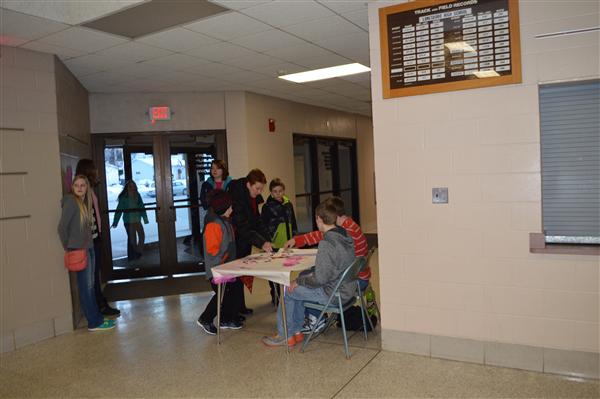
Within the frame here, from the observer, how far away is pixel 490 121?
3295 millimetres

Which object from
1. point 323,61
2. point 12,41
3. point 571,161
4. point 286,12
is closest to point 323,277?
point 571,161

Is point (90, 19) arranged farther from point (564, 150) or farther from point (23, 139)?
point (564, 150)

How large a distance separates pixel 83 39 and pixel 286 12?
180 centimetres

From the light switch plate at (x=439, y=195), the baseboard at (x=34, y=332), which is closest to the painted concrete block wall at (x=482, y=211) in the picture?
the light switch plate at (x=439, y=195)

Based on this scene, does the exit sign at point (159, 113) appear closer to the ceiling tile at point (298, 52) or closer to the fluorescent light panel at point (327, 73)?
the fluorescent light panel at point (327, 73)

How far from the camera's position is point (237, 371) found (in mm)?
3484

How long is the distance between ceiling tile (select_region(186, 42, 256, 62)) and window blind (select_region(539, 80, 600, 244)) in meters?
2.75

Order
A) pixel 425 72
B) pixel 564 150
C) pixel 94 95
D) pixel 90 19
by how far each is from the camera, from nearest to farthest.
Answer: pixel 564 150, pixel 425 72, pixel 90 19, pixel 94 95

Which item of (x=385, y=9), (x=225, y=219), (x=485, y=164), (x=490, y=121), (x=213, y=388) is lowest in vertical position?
(x=213, y=388)

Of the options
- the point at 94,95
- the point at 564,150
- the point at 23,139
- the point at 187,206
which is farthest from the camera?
the point at 187,206

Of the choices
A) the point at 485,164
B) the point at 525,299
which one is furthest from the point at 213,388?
the point at 485,164

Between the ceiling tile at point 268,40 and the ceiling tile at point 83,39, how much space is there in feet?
3.48

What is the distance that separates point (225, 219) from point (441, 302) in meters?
1.90

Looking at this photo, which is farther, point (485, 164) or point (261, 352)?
point (261, 352)
